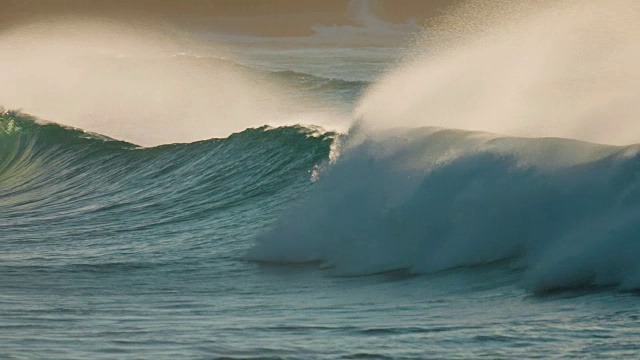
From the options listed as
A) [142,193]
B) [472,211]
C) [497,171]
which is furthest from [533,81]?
[142,193]

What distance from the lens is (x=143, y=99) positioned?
26750 mm

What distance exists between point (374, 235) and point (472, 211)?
3.01ft

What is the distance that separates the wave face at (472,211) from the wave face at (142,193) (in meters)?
1.68

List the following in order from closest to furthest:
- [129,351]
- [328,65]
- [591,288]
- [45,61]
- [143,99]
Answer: [129,351], [591,288], [143,99], [45,61], [328,65]

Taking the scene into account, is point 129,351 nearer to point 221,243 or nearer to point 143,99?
point 221,243

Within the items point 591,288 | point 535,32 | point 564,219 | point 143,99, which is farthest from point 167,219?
point 143,99

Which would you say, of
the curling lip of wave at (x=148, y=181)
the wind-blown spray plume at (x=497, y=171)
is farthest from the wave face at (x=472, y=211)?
the curling lip of wave at (x=148, y=181)

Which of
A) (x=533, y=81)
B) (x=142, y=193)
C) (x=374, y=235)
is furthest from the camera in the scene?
(x=142, y=193)

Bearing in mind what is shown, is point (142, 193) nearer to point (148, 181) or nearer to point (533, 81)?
point (148, 181)

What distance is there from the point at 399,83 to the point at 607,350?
742 cm

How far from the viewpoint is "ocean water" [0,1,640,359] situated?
6965 millimetres

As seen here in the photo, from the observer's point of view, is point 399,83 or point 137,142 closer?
point 399,83

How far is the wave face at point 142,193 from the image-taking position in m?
12.2

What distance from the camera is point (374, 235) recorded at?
9930 millimetres
